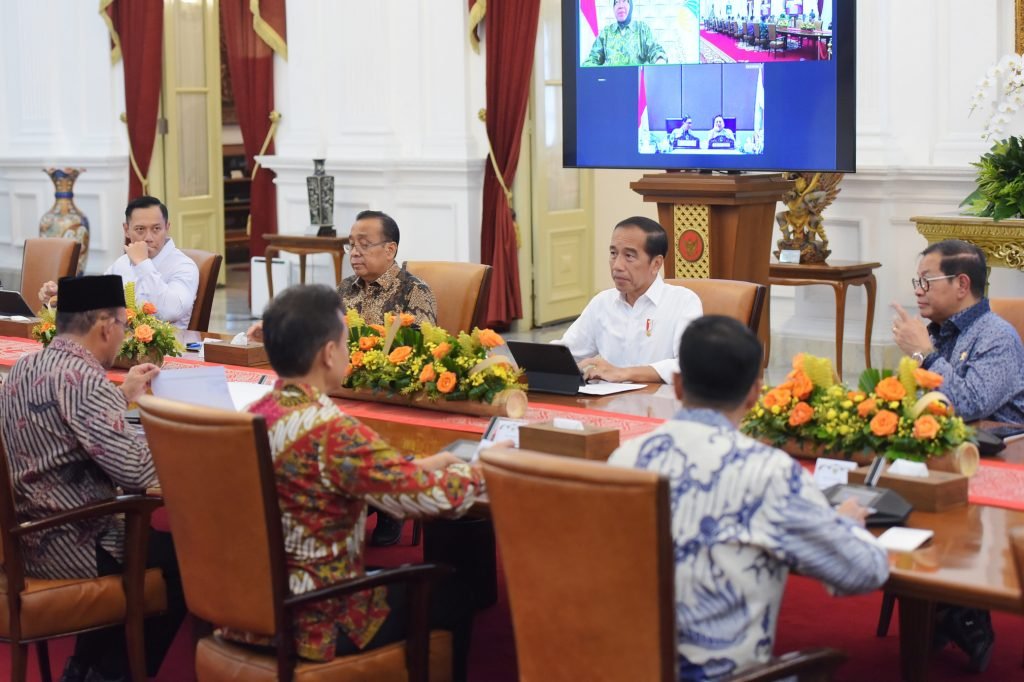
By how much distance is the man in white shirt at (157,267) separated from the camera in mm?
5629

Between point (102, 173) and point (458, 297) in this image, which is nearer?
point (458, 297)

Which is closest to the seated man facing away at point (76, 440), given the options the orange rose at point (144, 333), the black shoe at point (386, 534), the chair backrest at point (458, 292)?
the orange rose at point (144, 333)

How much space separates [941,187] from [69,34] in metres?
6.77

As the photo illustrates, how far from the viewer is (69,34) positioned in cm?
1075

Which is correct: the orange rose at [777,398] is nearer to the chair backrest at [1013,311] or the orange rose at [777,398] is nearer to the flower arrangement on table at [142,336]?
the chair backrest at [1013,311]

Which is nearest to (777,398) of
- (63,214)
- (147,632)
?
(147,632)

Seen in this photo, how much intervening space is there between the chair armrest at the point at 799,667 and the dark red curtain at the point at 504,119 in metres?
6.33

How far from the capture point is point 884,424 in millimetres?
2963

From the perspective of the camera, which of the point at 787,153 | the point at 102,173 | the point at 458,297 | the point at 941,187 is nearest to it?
the point at 458,297

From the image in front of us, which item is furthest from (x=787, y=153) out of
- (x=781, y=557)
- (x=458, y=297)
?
(x=781, y=557)

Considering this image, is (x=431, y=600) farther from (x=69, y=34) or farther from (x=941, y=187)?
(x=69, y=34)

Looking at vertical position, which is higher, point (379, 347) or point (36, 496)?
point (379, 347)

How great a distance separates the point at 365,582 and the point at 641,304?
2132mm

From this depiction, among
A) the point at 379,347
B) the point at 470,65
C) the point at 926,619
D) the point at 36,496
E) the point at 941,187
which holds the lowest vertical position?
the point at 926,619
